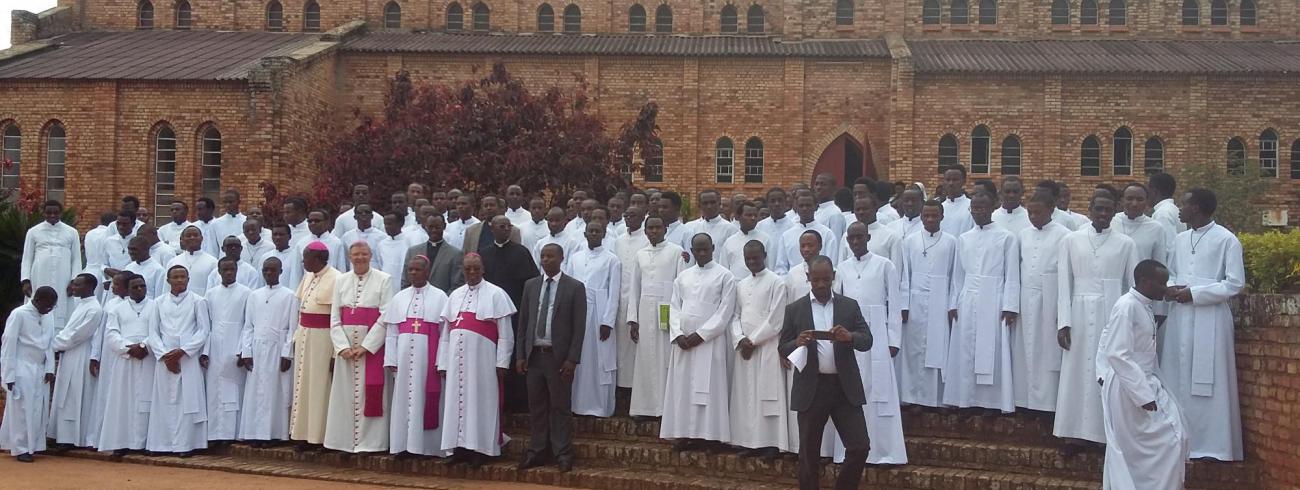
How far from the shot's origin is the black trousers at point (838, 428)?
8328 mm

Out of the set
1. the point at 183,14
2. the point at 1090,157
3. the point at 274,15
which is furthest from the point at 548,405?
the point at 183,14

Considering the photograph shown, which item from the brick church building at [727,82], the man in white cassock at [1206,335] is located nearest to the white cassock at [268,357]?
the man in white cassock at [1206,335]

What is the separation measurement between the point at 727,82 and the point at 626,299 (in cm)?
1943

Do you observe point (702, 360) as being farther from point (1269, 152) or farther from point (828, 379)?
point (1269, 152)

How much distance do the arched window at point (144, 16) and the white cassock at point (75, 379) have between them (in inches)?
942

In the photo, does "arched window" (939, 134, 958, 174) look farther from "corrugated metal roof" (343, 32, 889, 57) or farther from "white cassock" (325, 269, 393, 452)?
"white cassock" (325, 269, 393, 452)

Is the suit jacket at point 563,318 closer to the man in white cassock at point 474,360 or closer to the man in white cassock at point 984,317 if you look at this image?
the man in white cassock at point 474,360

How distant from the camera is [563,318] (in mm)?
10180

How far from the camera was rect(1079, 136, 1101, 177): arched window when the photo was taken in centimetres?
2955

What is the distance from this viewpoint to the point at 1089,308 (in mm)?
9453

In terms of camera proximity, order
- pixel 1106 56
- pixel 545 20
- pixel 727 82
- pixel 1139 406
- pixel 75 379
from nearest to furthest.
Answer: pixel 1139 406, pixel 75 379, pixel 1106 56, pixel 727 82, pixel 545 20

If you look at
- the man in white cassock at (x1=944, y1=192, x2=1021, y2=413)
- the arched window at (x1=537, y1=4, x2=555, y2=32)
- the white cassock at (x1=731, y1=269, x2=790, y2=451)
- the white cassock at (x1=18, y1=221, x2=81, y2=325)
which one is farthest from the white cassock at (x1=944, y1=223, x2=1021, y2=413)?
the arched window at (x1=537, y1=4, x2=555, y2=32)

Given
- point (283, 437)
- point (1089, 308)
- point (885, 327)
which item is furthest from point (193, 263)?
point (1089, 308)

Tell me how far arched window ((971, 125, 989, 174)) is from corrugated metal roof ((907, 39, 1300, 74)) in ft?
5.16
